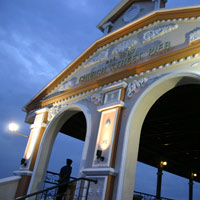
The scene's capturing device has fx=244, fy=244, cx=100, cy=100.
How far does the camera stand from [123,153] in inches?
237

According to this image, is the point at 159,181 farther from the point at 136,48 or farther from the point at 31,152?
the point at 136,48

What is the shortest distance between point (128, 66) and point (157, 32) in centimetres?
130

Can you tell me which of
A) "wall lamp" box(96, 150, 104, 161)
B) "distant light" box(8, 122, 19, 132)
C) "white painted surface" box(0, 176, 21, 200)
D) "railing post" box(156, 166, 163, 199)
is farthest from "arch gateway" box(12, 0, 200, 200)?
"railing post" box(156, 166, 163, 199)

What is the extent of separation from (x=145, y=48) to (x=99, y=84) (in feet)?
6.03

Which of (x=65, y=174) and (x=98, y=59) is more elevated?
(x=98, y=59)

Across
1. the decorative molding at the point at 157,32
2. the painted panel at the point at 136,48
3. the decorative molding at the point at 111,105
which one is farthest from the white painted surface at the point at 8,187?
the decorative molding at the point at 157,32

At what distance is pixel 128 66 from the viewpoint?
748 centimetres

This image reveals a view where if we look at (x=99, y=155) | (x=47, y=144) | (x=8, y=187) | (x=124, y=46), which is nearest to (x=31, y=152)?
(x=47, y=144)

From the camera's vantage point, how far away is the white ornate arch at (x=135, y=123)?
5.70 meters

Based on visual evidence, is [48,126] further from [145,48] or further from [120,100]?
[145,48]

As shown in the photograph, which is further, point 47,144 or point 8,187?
point 47,144

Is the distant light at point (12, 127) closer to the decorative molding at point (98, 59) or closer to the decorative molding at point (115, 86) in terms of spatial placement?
the decorative molding at point (98, 59)

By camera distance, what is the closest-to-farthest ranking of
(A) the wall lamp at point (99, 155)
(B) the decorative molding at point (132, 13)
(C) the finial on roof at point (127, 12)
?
(A) the wall lamp at point (99, 155), (C) the finial on roof at point (127, 12), (B) the decorative molding at point (132, 13)

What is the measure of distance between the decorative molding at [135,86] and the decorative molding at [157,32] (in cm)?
145
